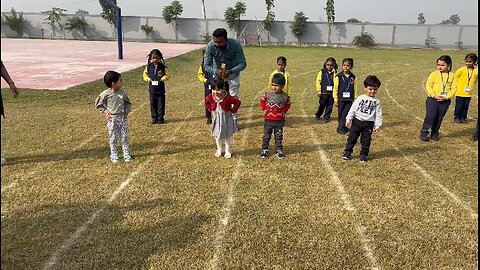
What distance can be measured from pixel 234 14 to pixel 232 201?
154 ft

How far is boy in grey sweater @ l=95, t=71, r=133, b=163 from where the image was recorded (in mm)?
5602

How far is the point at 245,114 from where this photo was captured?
945cm

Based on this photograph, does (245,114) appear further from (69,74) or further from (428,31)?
(428,31)

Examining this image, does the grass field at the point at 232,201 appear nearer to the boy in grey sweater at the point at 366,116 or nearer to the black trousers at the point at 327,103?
the boy in grey sweater at the point at 366,116

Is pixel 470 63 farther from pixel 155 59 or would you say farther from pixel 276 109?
pixel 155 59

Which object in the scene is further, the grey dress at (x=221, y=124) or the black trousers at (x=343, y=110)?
the black trousers at (x=343, y=110)

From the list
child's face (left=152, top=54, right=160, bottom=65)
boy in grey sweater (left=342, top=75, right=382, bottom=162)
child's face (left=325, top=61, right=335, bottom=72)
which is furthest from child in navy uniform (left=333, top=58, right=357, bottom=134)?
child's face (left=152, top=54, right=160, bottom=65)

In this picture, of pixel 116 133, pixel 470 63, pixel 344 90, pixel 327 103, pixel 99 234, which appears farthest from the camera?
pixel 327 103

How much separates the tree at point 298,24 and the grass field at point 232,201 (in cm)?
4229


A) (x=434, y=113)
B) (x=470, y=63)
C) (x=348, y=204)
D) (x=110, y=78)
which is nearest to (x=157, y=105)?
(x=110, y=78)

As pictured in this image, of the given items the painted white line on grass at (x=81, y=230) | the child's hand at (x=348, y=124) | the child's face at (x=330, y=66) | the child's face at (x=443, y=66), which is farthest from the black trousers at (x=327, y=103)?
the painted white line on grass at (x=81, y=230)

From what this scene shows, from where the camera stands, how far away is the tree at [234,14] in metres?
48.3

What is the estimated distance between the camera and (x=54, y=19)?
4888cm

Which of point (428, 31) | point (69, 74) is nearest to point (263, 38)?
point (428, 31)
